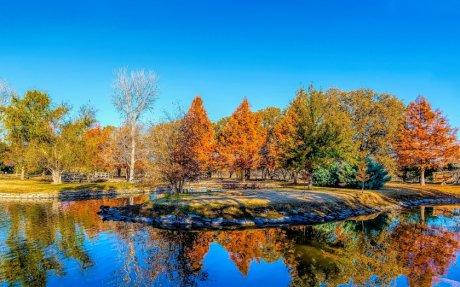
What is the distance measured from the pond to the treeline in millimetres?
9800

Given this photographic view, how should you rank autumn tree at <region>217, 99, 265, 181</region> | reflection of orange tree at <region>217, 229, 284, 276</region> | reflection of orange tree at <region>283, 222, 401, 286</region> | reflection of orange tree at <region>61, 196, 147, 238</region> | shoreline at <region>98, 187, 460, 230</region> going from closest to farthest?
reflection of orange tree at <region>283, 222, 401, 286</region> → reflection of orange tree at <region>217, 229, 284, 276</region> → reflection of orange tree at <region>61, 196, 147, 238</region> → shoreline at <region>98, 187, 460, 230</region> → autumn tree at <region>217, 99, 265, 181</region>

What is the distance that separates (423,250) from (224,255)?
9.53 meters

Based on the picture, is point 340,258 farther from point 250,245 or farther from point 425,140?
point 425,140

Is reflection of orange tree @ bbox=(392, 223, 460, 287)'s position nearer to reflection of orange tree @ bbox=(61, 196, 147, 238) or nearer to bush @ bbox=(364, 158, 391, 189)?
reflection of orange tree @ bbox=(61, 196, 147, 238)

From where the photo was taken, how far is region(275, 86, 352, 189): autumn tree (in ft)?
111

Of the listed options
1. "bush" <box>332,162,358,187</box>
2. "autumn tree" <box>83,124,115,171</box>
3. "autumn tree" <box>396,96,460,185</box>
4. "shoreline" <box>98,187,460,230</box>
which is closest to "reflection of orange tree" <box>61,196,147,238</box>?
"shoreline" <box>98,187,460,230</box>

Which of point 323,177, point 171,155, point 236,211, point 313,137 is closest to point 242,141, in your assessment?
point 323,177

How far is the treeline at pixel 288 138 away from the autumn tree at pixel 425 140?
133 millimetres

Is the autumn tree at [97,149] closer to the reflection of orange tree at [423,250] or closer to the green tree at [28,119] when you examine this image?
the green tree at [28,119]

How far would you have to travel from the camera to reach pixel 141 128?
208 ft

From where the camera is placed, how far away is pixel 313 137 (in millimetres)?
33812

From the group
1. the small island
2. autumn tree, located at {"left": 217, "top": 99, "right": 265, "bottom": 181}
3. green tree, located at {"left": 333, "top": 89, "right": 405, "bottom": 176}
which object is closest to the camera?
the small island

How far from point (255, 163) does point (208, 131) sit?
9.95m

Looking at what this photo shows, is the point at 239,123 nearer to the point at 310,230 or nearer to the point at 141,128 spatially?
the point at 141,128
